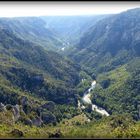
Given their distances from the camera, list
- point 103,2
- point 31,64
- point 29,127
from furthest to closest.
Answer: point 31,64 < point 29,127 < point 103,2

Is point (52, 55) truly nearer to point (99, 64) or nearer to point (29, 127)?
point (99, 64)

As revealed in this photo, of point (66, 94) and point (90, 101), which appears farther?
point (90, 101)

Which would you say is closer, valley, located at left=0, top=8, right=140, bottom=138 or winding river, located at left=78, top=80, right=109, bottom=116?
valley, located at left=0, top=8, right=140, bottom=138

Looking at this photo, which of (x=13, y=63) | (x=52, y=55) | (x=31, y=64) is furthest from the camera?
(x=52, y=55)

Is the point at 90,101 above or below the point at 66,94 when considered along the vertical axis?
below

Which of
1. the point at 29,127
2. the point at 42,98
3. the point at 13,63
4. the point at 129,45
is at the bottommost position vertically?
the point at 29,127

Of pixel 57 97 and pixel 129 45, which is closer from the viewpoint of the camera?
pixel 57 97

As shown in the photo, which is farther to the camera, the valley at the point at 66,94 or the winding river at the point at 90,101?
the winding river at the point at 90,101

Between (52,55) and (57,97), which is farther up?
(52,55)

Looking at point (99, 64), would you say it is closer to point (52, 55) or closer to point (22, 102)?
point (52, 55)

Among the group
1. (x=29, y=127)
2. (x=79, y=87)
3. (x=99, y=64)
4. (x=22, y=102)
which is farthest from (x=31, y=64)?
(x=29, y=127)
